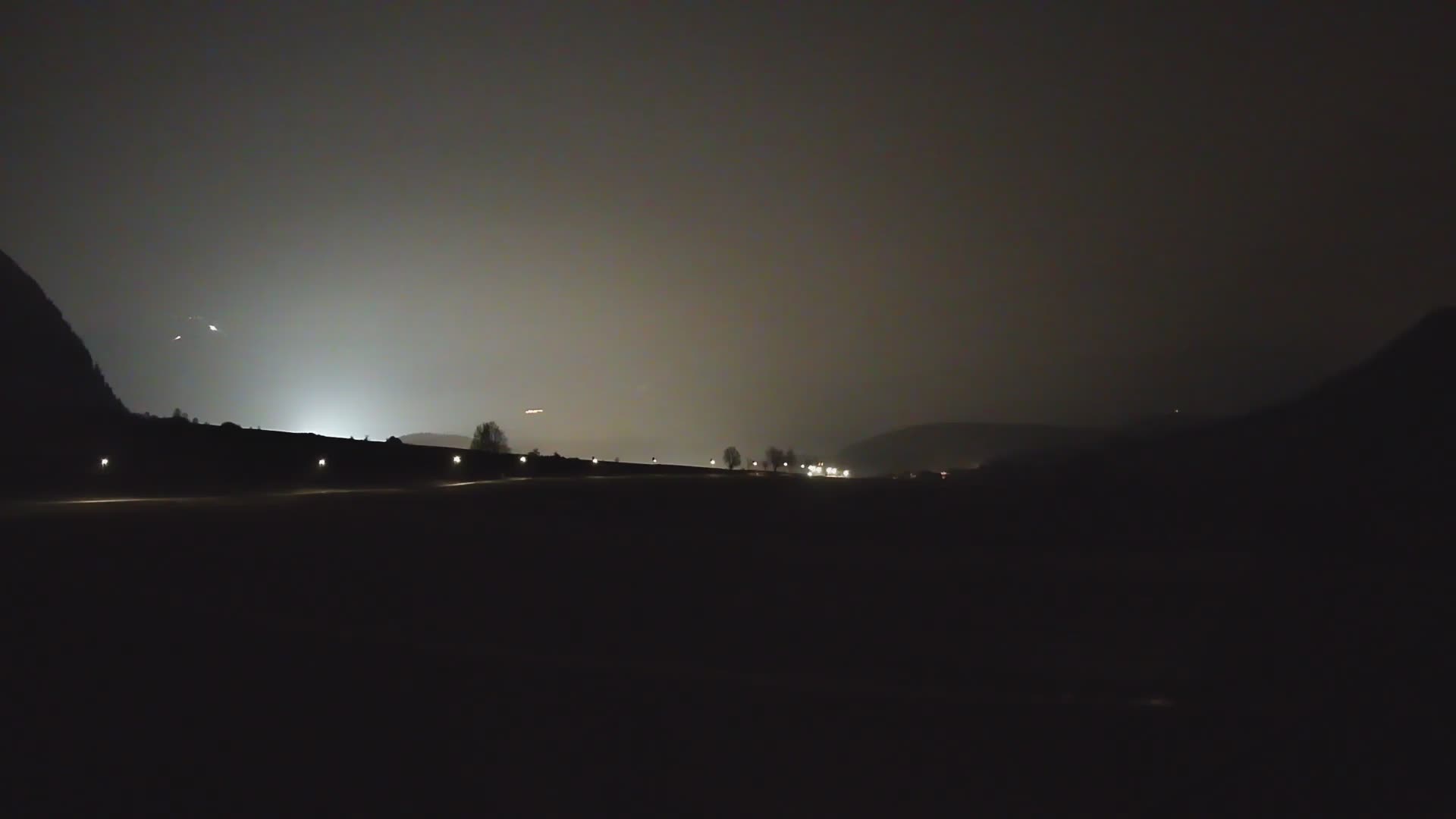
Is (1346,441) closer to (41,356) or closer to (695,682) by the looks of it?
(695,682)

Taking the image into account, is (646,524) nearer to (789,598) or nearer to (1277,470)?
(789,598)

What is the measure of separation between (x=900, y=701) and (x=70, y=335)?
10038 centimetres

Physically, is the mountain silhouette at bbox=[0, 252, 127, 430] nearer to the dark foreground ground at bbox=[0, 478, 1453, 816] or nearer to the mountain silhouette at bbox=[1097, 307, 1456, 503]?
the dark foreground ground at bbox=[0, 478, 1453, 816]

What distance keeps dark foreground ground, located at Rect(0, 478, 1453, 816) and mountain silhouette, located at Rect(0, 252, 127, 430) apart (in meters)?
55.2

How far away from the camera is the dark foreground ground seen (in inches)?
237

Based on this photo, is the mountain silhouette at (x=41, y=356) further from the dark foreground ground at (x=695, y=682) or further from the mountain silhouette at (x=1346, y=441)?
the mountain silhouette at (x=1346, y=441)

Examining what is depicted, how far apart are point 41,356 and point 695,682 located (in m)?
88.8

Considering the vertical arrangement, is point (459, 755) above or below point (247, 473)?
below

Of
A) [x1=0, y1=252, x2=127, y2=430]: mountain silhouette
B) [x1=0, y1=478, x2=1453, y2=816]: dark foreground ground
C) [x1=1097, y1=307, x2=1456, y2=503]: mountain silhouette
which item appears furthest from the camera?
[x1=0, y1=252, x2=127, y2=430]: mountain silhouette

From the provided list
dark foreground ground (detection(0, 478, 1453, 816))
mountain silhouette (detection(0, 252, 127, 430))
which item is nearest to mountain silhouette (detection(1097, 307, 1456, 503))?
dark foreground ground (detection(0, 478, 1453, 816))

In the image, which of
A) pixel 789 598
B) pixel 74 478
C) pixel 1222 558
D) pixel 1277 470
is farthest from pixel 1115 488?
pixel 74 478

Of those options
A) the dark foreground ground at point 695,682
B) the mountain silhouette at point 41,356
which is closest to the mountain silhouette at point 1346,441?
the dark foreground ground at point 695,682

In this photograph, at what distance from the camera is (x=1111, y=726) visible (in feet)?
24.7

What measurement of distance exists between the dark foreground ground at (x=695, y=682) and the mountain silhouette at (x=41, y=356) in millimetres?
55204
